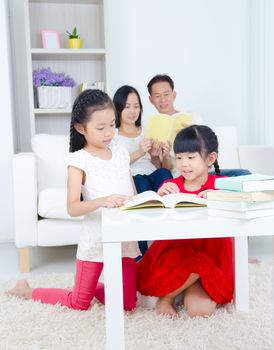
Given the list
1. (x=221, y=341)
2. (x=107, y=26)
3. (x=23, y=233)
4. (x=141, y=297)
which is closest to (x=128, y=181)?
(x=141, y=297)

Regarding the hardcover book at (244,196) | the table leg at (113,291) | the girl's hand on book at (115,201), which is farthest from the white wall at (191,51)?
the table leg at (113,291)

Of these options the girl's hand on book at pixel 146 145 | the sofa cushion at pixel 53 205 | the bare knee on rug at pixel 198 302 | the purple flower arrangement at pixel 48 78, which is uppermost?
the purple flower arrangement at pixel 48 78

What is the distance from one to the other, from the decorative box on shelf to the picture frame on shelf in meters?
0.31

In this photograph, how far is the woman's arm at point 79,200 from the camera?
1375 mm

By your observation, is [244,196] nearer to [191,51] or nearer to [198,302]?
[198,302]

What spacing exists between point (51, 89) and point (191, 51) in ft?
3.78

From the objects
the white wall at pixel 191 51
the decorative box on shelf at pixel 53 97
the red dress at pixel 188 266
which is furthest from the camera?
the white wall at pixel 191 51

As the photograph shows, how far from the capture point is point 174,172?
263 cm

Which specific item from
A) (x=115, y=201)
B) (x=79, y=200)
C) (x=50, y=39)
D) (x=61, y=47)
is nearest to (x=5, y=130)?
(x=50, y=39)

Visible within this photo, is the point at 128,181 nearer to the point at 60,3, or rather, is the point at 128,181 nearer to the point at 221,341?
the point at 221,341

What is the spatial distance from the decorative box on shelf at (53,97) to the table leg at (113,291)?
243 cm

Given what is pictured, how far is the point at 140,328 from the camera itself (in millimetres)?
1575

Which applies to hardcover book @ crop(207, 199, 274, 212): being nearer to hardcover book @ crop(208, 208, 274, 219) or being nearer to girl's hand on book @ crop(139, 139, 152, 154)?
hardcover book @ crop(208, 208, 274, 219)

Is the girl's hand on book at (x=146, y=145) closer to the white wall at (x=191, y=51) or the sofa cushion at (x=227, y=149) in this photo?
the sofa cushion at (x=227, y=149)
